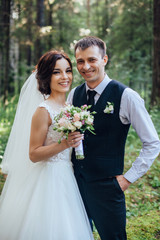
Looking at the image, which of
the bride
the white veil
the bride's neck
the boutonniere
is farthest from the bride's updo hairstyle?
the boutonniere

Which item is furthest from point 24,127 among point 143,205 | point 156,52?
point 156,52

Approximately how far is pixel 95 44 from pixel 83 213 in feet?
5.98

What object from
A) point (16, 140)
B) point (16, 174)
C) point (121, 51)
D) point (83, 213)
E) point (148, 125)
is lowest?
point (83, 213)

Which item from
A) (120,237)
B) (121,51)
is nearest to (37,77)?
(120,237)

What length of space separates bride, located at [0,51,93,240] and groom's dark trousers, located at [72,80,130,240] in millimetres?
248

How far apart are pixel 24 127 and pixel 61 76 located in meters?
0.84

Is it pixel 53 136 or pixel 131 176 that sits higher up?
pixel 53 136

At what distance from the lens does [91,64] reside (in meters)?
2.71

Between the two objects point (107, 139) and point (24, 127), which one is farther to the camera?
point (24, 127)

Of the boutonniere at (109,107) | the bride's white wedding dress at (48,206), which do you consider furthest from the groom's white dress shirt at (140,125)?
the bride's white wedding dress at (48,206)

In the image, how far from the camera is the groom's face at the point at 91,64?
8.89ft

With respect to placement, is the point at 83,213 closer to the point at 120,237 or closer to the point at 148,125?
the point at 120,237

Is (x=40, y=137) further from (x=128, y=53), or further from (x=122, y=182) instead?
(x=128, y=53)

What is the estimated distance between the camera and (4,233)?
9.61 ft
